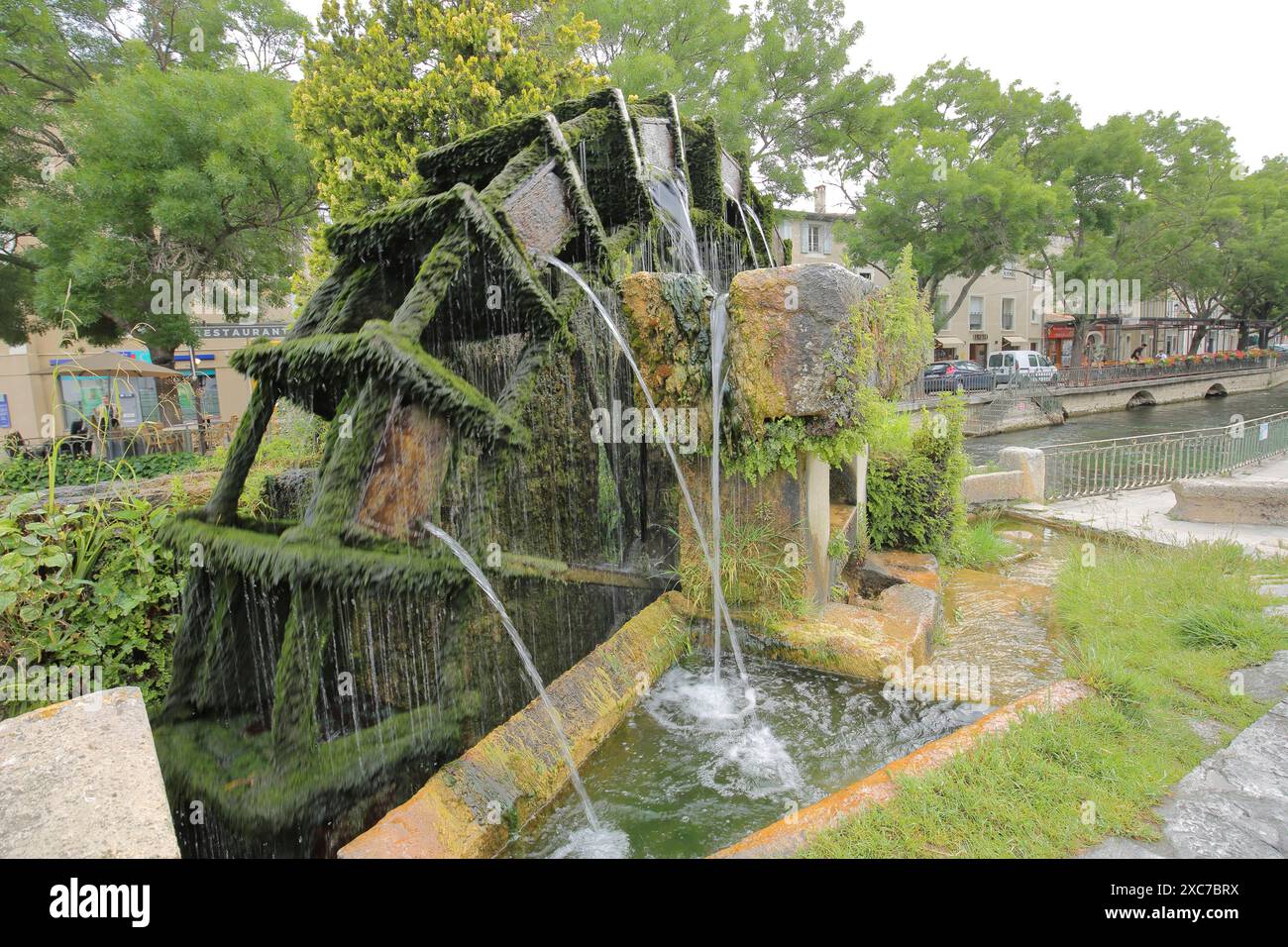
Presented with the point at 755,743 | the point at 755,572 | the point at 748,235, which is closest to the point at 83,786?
the point at 755,743

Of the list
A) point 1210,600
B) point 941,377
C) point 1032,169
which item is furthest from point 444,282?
point 1032,169

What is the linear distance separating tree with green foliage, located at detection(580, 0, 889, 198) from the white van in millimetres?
12850

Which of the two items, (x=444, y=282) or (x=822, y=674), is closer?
(x=444, y=282)

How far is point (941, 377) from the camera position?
26125mm

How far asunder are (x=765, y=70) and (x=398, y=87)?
53.8ft

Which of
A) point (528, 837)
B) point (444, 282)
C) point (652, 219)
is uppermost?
point (652, 219)

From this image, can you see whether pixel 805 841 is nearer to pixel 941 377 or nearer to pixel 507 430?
pixel 507 430

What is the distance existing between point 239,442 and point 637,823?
287 cm

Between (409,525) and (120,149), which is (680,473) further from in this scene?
(120,149)

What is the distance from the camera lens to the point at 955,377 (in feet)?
84.4

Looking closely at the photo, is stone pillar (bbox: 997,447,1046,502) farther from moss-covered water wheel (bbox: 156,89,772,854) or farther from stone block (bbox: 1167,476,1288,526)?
moss-covered water wheel (bbox: 156,89,772,854)

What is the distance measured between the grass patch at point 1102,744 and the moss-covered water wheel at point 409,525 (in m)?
1.98

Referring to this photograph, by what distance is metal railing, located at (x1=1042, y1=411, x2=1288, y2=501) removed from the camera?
32.7ft

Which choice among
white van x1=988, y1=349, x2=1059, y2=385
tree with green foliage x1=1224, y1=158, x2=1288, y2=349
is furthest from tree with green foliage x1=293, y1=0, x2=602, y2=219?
tree with green foliage x1=1224, y1=158, x2=1288, y2=349
